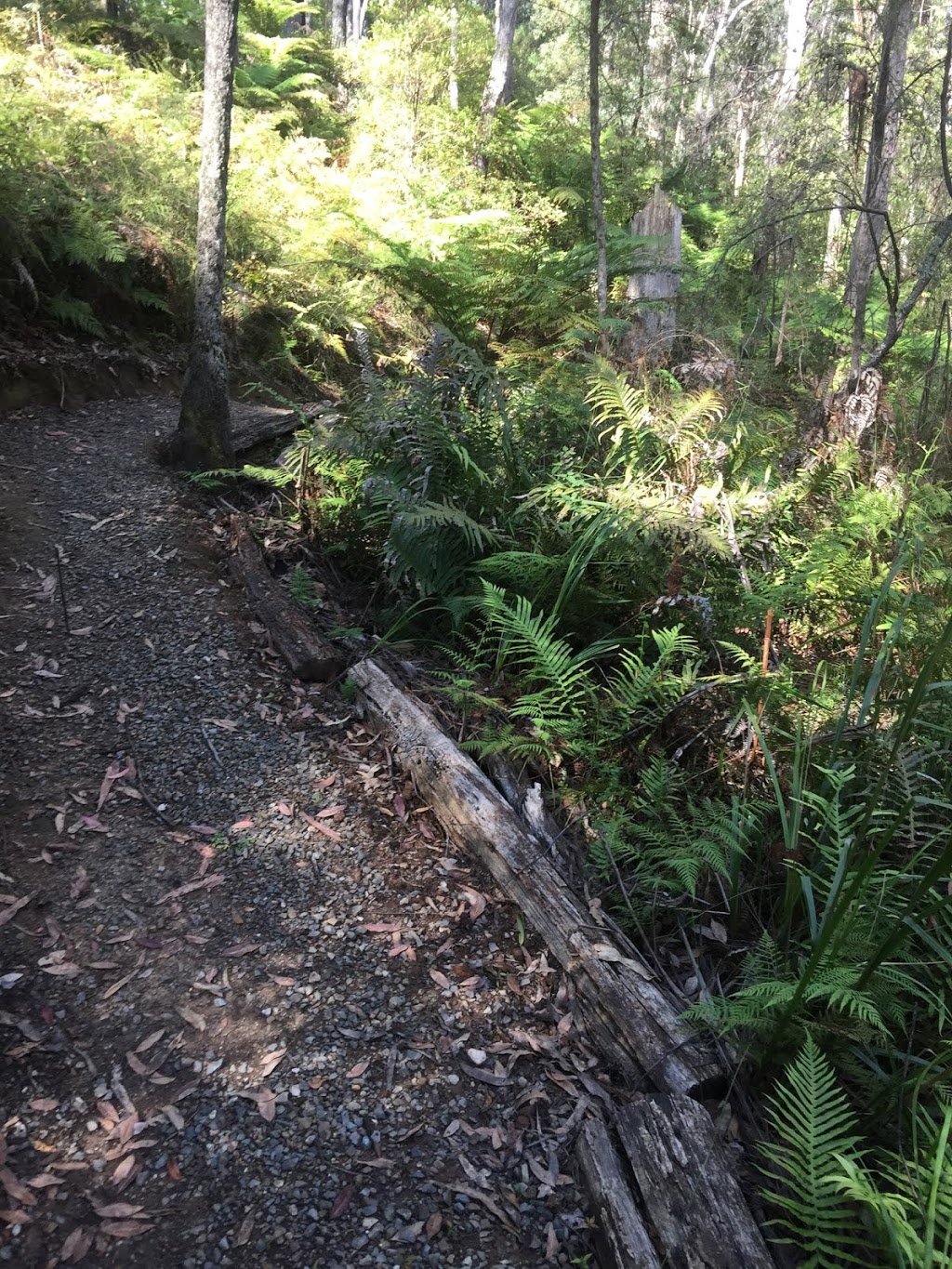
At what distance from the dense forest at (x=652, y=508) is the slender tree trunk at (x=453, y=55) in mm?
3585

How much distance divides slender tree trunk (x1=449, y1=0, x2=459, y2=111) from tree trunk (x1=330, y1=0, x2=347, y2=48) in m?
4.47

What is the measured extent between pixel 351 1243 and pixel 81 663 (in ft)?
9.20

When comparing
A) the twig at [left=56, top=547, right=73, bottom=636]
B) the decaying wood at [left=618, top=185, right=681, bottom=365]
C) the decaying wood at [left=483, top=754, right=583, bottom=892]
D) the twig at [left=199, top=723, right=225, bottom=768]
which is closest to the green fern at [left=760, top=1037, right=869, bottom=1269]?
the decaying wood at [left=483, top=754, right=583, bottom=892]

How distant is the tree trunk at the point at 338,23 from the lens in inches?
657

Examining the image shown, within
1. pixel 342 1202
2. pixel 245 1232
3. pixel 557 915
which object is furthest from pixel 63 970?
pixel 557 915

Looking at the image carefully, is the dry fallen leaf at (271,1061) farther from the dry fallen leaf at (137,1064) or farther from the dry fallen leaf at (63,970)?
the dry fallen leaf at (63,970)

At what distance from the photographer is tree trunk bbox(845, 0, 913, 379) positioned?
500cm

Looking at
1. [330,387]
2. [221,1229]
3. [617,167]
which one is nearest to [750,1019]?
[221,1229]

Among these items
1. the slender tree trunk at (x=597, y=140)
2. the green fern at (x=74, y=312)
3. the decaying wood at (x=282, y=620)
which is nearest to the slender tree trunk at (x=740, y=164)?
the slender tree trunk at (x=597, y=140)

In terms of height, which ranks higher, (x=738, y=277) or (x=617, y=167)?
(x=617, y=167)

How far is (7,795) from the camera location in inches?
121

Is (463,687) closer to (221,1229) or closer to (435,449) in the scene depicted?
(435,449)

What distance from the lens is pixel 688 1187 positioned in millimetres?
1975

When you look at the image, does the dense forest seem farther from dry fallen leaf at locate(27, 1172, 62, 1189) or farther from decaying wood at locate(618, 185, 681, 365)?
dry fallen leaf at locate(27, 1172, 62, 1189)
